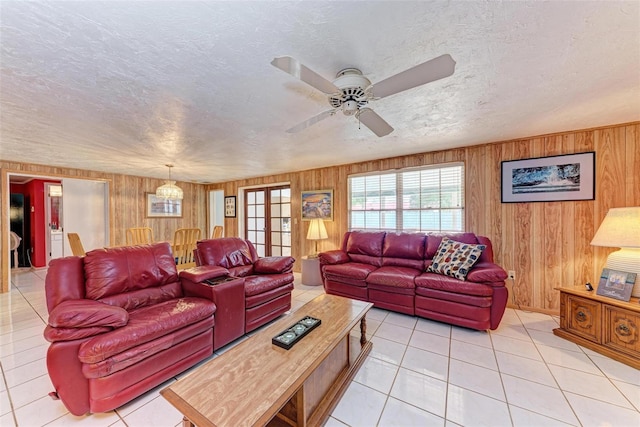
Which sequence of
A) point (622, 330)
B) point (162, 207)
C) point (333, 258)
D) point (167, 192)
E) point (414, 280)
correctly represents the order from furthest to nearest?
1. point (162, 207)
2. point (167, 192)
3. point (333, 258)
4. point (414, 280)
5. point (622, 330)

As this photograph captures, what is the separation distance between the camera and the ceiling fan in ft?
3.89

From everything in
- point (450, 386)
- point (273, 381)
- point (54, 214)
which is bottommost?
point (450, 386)

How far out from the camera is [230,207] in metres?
6.41

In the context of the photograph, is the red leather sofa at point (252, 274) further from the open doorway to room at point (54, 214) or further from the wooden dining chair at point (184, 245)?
the open doorway to room at point (54, 214)

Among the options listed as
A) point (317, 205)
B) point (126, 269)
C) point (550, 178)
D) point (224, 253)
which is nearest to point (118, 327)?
point (126, 269)

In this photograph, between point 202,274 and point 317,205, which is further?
point 317,205

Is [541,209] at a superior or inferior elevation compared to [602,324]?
superior

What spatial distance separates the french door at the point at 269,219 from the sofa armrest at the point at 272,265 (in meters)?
2.19

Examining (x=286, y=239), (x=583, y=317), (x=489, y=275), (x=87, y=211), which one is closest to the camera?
(x=583, y=317)

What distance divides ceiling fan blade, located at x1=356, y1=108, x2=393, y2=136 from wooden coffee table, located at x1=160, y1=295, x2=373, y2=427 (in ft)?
5.09

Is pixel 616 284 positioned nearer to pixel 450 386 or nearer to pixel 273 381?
pixel 450 386

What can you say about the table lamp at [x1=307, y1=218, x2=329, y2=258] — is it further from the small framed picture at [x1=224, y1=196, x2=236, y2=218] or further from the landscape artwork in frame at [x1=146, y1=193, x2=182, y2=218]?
the landscape artwork in frame at [x1=146, y1=193, x2=182, y2=218]

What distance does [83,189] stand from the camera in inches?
207

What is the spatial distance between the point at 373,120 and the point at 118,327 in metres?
2.31
